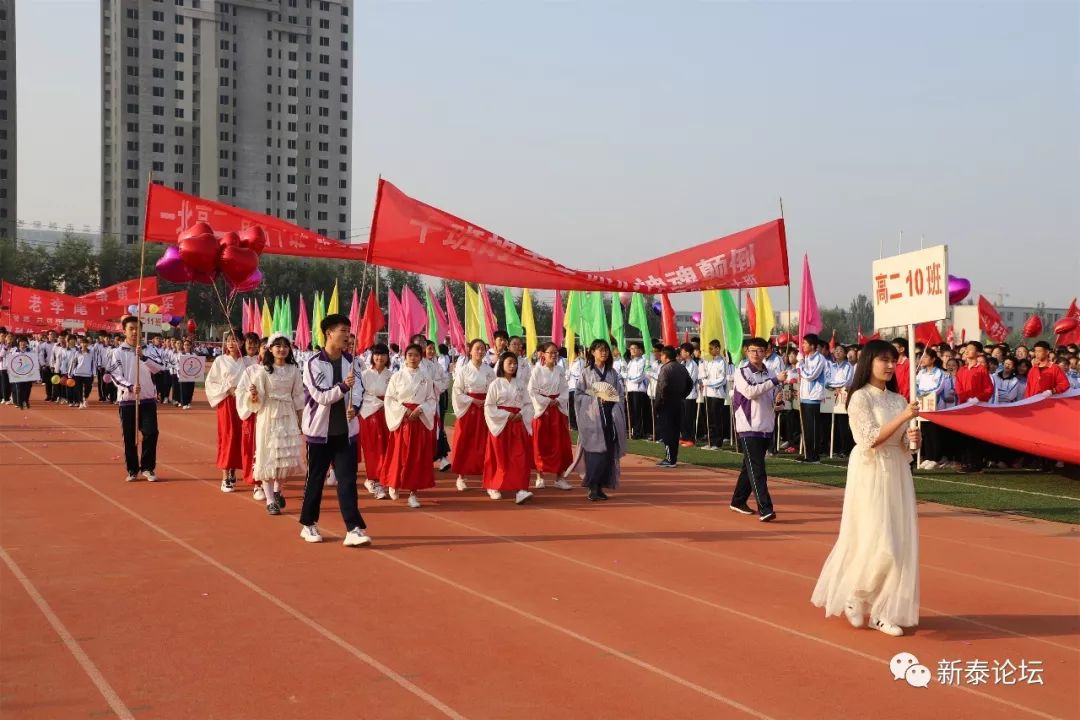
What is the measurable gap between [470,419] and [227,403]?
9.44 feet

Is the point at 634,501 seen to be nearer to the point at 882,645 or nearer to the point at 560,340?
the point at 882,645

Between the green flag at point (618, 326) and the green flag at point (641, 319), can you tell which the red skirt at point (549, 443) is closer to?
the green flag at point (641, 319)

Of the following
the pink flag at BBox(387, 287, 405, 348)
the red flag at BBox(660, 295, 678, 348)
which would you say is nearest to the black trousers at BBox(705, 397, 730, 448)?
the red flag at BBox(660, 295, 678, 348)

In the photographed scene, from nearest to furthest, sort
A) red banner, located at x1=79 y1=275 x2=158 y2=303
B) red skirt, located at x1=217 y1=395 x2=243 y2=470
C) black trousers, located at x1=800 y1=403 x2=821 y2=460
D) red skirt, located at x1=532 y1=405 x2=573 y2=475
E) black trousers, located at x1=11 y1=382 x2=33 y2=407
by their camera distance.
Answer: red skirt, located at x1=217 y1=395 x2=243 y2=470, red skirt, located at x1=532 y1=405 x2=573 y2=475, black trousers, located at x1=800 y1=403 x2=821 y2=460, black trousers, located at x1=11 y1=382 x2=33 y2=407, red banner, located at x1=79 y1=275 x2=158 y2=303

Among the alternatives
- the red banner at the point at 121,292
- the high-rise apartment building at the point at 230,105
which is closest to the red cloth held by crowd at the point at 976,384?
the red banner at the point at 121,292

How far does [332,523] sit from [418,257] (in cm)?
282

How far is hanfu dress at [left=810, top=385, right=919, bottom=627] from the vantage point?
19.5 ft

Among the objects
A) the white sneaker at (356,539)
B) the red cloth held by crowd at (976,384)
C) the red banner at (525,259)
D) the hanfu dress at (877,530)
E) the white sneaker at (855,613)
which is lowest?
the white sneaker at (855,613)

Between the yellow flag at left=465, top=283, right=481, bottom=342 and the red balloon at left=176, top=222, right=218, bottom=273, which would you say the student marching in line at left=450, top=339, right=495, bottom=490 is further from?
the yellow flag at left=465, top=283, right=481, bottom=342

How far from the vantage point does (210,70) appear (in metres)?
110

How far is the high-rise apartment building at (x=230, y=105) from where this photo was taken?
106625mm

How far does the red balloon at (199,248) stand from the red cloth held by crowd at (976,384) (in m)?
10.2

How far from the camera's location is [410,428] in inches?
444

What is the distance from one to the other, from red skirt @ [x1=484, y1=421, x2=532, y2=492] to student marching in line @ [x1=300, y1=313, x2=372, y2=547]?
114 inches
